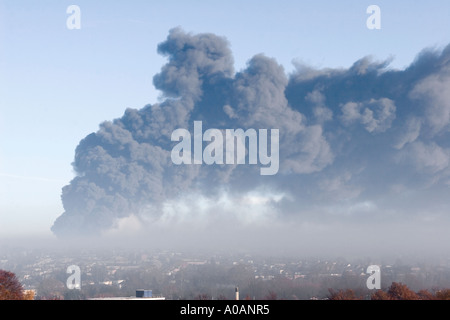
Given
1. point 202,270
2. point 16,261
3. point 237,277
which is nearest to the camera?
point 237,277
